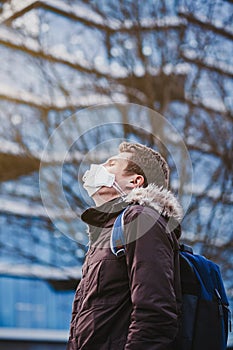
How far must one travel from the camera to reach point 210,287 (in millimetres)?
2777

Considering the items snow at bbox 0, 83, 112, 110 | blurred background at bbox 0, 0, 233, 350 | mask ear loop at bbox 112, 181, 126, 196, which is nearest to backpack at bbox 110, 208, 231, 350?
mask ear loop at bbox 112, 181, 126, 196

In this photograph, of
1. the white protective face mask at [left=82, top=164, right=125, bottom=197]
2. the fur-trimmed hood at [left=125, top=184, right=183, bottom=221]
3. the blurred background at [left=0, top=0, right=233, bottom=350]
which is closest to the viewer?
the fur-trimmed hood at [left=125, top=184, right=183, bottom=221]

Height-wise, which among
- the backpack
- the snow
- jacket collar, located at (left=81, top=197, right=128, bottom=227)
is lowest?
the backpack

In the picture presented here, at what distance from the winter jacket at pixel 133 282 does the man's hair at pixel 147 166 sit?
5.8 inches

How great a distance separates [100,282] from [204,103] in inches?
209

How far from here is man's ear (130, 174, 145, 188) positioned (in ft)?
9.83

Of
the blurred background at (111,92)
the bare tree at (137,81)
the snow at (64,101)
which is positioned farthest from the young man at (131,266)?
the snow at (64,101)

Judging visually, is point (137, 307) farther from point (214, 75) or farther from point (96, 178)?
point (214, 75)

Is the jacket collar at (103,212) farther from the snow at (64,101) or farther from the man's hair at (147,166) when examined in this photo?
the snow at (64,101)

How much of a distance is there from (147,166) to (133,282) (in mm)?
633

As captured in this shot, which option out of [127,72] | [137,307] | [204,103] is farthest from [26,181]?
[137,307]

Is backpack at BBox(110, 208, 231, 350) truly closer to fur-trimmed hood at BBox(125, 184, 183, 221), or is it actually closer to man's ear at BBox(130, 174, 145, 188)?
fur-trimmed hood at BBox(125, 184, 183, 221)

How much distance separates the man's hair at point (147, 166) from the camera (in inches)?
119

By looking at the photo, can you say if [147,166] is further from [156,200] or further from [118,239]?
[118,239]
